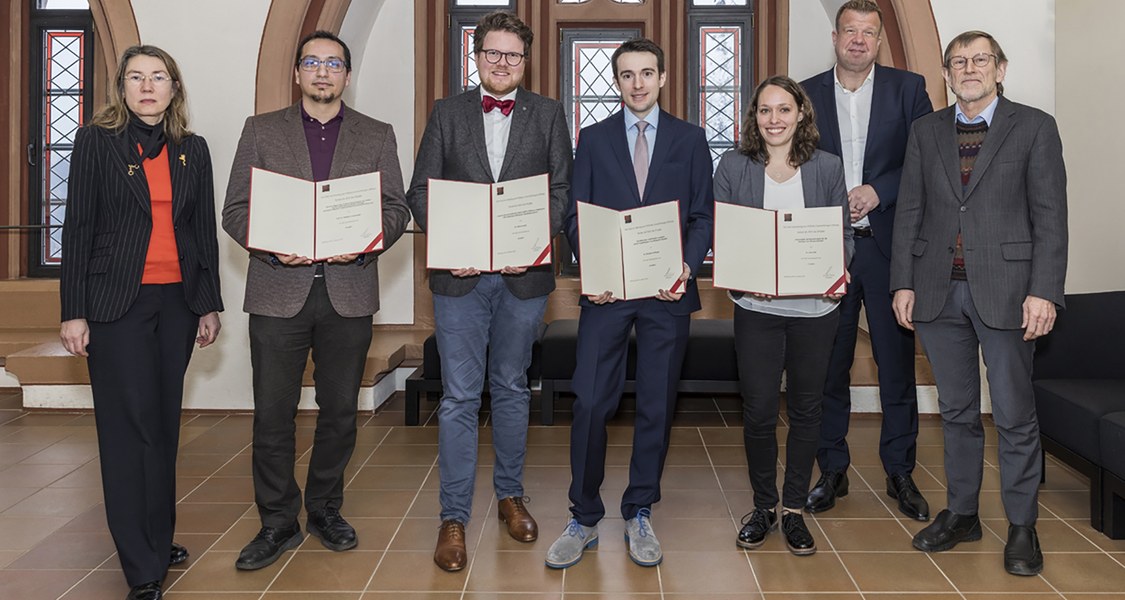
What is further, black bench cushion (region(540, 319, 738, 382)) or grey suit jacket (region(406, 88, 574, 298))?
black bench cushion (region(540, 319, 738, 382))

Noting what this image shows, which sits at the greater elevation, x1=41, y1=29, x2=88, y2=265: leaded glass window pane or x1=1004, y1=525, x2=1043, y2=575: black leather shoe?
x1=41, y1=29, x2=88, y2=265: leaded glass window pane

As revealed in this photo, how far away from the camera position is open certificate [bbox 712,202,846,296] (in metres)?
3.01

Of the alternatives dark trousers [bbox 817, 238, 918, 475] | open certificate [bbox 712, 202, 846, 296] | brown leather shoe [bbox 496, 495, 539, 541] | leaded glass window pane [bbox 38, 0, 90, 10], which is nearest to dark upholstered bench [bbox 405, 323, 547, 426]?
brown leather shoe [bbox 496, 495, 539, 541]

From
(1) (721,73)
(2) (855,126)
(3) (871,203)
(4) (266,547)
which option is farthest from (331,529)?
(1) (721,73)

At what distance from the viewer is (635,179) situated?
3084mm

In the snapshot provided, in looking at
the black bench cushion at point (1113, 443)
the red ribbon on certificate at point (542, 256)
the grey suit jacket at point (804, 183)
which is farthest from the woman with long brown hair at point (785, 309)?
the black bench cushion at point (1113, 443)

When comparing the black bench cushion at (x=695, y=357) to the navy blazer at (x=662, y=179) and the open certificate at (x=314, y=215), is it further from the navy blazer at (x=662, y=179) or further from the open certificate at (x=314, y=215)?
the open certificate at (x=314, y=215)

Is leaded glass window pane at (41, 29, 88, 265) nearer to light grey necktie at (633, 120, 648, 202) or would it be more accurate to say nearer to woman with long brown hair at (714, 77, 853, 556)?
light grey necktie at (633, 120, 648, 202)

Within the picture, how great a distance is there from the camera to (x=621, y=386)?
126 inches

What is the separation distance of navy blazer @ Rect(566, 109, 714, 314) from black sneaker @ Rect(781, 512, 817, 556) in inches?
33.5

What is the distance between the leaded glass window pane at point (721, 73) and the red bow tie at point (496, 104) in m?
4.23

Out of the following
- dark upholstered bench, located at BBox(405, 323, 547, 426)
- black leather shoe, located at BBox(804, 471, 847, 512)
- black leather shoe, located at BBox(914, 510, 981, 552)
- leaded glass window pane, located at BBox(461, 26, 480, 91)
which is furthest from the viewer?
leaded glass window pane, located at BBox(461, 26, 480, 91)

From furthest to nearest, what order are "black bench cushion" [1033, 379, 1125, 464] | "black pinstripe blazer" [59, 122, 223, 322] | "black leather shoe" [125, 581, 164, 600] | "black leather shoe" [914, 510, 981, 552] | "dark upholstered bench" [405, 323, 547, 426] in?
"dark upholstered bench" [405, 323, 547, 426] < "black bench cushion" [1033, 379, 1125, 464] < "black leather shoe" [914, 510, 981, 552] < "black leather shoe" [125, 581, 164, 600] < "black pinstripe blazer" [59, 122, 223, 322]

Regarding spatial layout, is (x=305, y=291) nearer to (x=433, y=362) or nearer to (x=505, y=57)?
(x=505, y=57)
